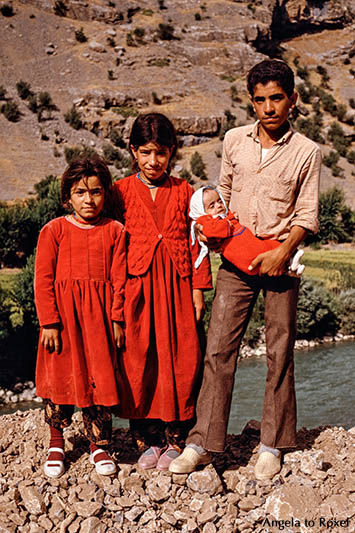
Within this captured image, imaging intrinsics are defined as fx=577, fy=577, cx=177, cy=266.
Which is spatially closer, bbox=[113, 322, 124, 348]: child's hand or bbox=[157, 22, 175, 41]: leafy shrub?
bbox=[113, 322, 124, 348]: child's hand

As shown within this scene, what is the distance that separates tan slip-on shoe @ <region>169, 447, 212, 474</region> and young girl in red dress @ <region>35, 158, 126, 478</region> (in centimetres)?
36

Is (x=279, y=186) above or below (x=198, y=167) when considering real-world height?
above

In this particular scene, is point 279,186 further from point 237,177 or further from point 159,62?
point 159,62

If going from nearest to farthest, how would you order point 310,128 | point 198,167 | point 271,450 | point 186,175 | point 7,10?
1. point 271,450
2. point 186,175
3. point 198,167
4. point 310,128
5. point 7,10

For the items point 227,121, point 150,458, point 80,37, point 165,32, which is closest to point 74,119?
point 227,121

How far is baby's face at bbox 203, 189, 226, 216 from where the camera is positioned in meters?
3.18

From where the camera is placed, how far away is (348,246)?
66.3 ft

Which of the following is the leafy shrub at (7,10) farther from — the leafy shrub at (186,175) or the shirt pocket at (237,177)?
the shirt pocket at (237,177)

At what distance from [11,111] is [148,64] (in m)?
10.9

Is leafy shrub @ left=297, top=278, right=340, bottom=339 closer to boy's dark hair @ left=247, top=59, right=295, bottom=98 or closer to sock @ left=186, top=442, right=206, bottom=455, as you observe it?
sock @ left=186, top=442, right=206, bottom=455

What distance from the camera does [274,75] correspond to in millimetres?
3006

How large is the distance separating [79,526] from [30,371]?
25.7 ft

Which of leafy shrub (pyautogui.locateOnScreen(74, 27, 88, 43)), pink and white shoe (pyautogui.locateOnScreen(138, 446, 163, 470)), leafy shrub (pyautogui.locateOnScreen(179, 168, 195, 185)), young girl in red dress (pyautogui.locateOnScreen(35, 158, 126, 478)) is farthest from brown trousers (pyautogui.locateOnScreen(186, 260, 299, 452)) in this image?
leafy shrub (pyautogui.locateOnScreen(74, 27, 88, 43))

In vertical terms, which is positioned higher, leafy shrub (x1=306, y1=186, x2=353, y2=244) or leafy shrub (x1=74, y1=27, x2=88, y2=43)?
leafy shrub (x1=74, y1=27, x2=88, y2=43)
